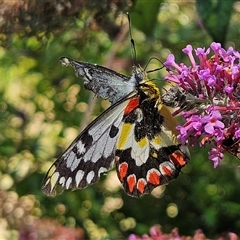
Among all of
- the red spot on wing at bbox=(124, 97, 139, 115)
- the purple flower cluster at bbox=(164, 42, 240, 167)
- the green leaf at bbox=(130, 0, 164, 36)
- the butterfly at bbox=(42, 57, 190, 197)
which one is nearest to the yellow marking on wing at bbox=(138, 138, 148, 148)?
the butterfly at bbox=(42, 57, 190, 197)

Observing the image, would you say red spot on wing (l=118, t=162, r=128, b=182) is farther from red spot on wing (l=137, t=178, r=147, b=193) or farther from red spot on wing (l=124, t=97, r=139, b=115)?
red spot on wing (l=124, t=97, r=139, b=115)

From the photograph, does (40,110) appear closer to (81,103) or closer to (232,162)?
(81,103)

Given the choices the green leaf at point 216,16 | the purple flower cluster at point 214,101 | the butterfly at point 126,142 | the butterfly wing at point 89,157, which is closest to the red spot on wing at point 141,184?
the butterfly at point 126,142

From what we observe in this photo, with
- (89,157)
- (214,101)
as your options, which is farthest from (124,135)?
(214,101)

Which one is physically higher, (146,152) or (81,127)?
(146,152)

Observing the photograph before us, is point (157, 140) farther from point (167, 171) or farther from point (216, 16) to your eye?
point (216, 16)

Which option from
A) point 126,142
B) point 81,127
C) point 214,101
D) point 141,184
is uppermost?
point 214,101

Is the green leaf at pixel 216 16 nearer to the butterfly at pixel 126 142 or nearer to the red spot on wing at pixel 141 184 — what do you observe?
the butterfly at pixel 126 142

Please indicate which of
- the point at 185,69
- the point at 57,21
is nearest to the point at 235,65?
the point at 185,69
